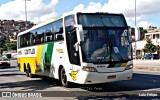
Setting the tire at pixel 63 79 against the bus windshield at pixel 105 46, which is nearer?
the bus windshield at pixel 105 46

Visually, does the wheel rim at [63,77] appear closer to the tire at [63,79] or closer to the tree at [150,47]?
the tire at [63,79]

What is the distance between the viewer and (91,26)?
1271 centimetres

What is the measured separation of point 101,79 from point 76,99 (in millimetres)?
1796

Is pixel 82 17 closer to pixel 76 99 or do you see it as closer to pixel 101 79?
pixel 101 79

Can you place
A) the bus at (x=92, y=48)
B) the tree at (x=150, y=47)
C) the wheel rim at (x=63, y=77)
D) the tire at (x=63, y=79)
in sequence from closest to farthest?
the bus at (x=92, y=48) → the tire at (x=63, y=79) → the wheel rim at (x=63, y=77) → the tree at (x=150, y=47)

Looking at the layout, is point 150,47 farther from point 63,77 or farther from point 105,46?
point 105,46

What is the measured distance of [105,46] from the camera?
12.5m

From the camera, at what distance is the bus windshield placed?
12.3m

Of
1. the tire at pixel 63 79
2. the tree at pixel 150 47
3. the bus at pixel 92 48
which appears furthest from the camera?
the tree at pixel 150 47

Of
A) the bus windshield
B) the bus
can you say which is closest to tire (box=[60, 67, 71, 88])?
the bus

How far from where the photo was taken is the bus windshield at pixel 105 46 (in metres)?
12.3

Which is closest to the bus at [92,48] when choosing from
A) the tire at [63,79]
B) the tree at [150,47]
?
the tire at [63,79]

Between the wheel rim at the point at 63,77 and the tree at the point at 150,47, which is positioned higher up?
the tree at the point at 150,47

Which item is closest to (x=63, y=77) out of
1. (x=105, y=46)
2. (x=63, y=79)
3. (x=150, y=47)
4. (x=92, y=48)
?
(x=63, y=79)
